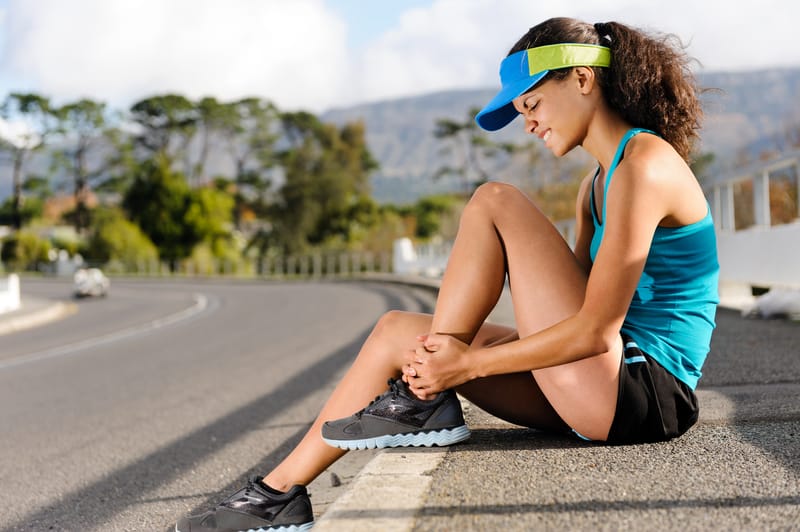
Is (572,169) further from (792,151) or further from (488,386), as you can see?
(488,386)

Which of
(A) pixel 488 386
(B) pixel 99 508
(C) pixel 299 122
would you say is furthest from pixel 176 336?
(C) pixel 299 122

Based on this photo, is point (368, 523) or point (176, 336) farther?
point (176, 336)

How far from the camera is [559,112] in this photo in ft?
9.72

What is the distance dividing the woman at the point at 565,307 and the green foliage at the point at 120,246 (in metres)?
52.5

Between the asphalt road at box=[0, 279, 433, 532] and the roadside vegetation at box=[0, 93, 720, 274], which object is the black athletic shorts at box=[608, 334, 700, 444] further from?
the roadside vegetation at box=[0, 93, 720, 274]

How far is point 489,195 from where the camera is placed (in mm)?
3016

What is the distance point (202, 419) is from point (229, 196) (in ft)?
207

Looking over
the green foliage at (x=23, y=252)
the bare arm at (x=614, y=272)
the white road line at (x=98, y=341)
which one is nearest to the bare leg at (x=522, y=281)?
the bare arm at (x=614, y=272)

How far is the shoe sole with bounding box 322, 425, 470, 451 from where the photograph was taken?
2.94 m

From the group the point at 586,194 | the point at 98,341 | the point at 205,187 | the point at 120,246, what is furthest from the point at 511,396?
the point at 205,187

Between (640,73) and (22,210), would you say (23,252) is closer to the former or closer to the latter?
(22,210)

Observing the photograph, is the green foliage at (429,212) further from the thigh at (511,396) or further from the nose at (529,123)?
the nose at (529,123)

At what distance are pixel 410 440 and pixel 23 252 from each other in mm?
57819

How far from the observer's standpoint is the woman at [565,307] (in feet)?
9.23
